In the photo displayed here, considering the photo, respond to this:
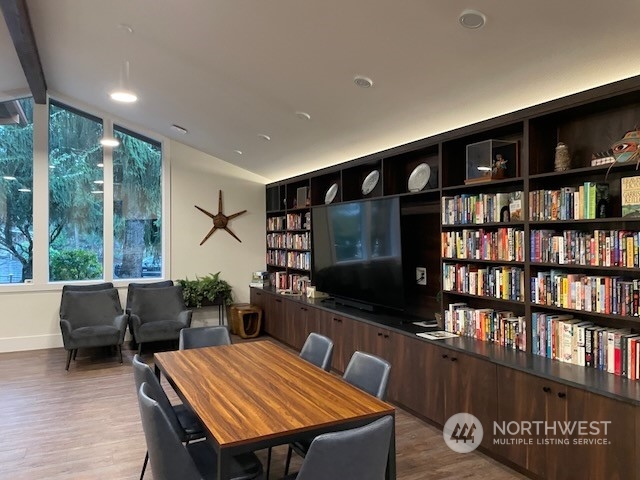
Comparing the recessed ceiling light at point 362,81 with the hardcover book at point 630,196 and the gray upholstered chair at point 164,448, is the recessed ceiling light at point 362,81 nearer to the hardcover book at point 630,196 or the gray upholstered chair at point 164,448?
the hardcover book at point 630,196

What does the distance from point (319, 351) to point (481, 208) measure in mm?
1579

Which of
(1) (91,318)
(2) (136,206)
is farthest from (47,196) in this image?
(1) (91,318)

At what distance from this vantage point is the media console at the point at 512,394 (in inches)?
88.5

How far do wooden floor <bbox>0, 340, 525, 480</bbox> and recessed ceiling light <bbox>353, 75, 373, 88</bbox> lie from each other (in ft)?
8.55

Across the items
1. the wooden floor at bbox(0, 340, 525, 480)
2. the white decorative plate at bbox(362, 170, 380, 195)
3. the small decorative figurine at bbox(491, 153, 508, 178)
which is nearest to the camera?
the wooden floor at bbox(0, 340, 525, 480)

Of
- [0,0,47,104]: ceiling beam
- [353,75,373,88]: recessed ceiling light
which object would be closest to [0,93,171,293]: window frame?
[0,0,47,104]: ceiling beam

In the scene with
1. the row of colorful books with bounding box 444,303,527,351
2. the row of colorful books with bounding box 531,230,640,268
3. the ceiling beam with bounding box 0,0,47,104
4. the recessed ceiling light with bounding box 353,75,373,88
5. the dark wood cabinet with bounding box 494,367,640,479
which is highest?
the ceiling beam with bounding box 0,0,47,104

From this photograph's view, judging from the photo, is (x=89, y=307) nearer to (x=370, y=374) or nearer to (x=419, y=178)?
(x=419, y=178)

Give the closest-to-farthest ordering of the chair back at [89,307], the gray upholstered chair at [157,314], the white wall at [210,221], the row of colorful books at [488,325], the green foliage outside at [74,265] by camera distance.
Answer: the row of colorful books at [488,325] < the gray upholstered chair at [157,314] < the chair back at [89,307] < the green foliage outside at [74,265] < the white wall at [210,221]

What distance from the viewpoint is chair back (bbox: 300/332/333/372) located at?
2898mm

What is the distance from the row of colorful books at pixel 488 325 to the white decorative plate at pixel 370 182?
1553 millimetres

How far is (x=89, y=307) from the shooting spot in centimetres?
584

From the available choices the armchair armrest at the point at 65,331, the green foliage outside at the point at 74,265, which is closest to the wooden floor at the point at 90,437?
the armchair armrest at the point at 65,331

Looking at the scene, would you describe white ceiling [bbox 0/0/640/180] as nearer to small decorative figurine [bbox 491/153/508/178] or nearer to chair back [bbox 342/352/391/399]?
small decorative figurine [bbox 491/153/508/178]
